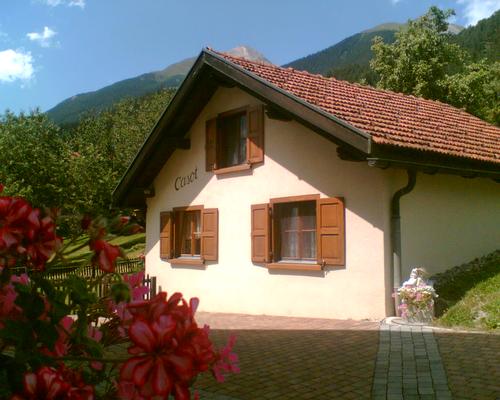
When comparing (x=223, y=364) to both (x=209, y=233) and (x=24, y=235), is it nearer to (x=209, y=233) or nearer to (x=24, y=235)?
(x=24, y=235)

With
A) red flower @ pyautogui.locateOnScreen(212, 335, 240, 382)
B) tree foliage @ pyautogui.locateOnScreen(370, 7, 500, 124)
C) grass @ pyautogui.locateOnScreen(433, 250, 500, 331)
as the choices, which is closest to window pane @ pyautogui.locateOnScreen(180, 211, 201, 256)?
grass @ pyautogui.locateOnScreen(433, 250, 500, 331)

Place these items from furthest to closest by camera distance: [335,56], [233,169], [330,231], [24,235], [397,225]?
[335,56], [233,169], [330,231], [397,225], [24,235]

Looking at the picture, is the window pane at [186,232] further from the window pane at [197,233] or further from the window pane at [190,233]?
the window pane at [197,233]

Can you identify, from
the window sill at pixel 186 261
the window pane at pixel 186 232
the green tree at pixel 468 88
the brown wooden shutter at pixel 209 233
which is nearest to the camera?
the brown wooden shutter at pixel 209 233

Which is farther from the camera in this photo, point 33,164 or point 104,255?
point 33,164

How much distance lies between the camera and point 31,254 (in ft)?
4.57

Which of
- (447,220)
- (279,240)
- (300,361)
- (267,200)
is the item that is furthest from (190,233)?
(300,361)

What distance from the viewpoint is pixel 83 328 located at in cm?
149

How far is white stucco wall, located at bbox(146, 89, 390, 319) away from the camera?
826 centimetres

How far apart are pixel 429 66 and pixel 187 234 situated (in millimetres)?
12679

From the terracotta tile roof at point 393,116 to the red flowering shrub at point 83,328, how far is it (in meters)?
6.30

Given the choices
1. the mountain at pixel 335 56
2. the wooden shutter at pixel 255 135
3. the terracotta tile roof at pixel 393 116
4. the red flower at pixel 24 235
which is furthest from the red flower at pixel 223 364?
the mountain at pixel 335 56

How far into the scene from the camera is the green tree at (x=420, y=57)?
20.0m

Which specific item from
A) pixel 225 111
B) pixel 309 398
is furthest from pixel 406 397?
pixel 225 111
